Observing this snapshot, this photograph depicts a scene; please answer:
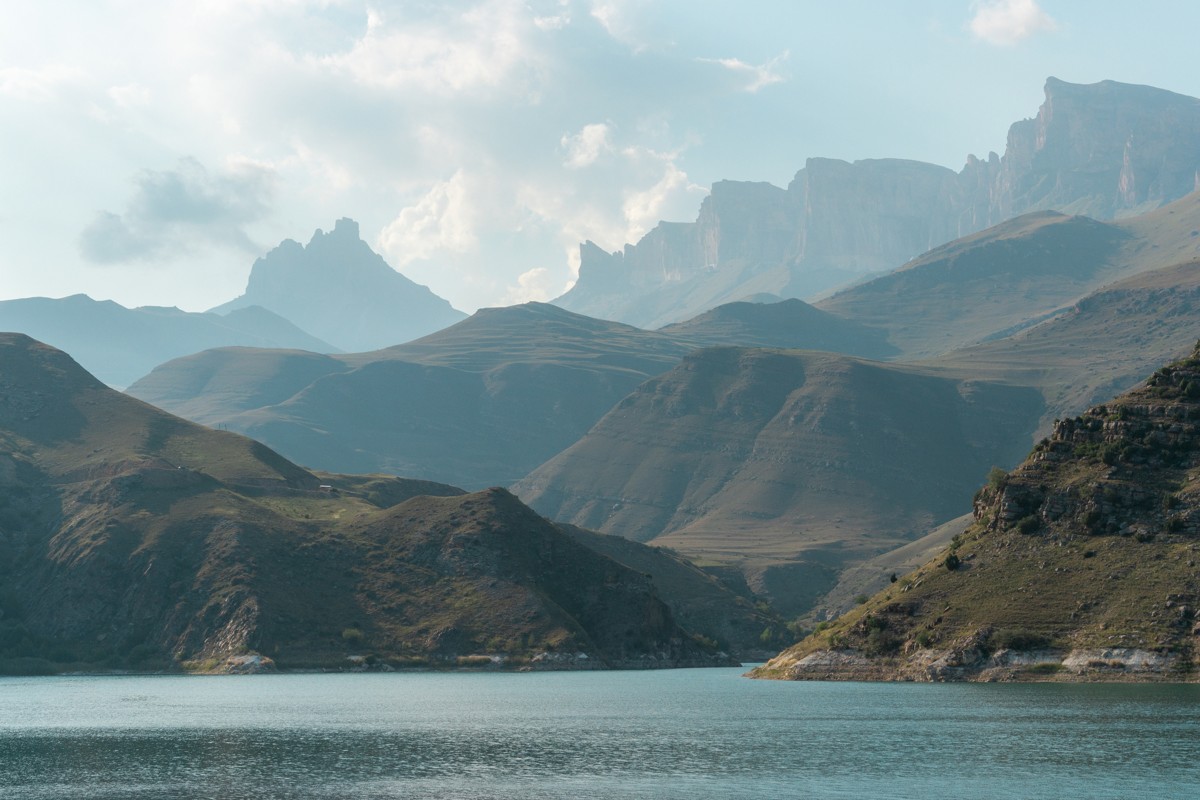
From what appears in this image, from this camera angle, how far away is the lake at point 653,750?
361ft

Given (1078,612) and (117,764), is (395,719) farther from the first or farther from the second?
(1078,612)

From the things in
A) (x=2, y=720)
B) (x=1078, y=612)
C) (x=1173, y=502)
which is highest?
(x=1173, y=502)

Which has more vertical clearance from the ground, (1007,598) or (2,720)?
(1007,598)

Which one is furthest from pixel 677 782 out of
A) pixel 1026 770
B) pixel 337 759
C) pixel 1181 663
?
pixel 1181 663

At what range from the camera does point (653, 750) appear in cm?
13775

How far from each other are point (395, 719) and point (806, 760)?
68664 mm

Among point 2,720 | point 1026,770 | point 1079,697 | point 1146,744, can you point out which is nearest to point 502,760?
point 1026,770

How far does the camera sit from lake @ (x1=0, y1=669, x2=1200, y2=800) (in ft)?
361

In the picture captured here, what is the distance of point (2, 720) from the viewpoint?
18188 cm

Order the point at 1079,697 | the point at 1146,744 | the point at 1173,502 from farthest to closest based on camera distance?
the point at 1173,502 < the point at 1079,697 < the point at 1146,744

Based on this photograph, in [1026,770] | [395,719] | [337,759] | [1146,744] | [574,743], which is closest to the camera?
[1026,770]

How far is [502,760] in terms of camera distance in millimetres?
131250

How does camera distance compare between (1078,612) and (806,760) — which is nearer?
Result: (806,760)

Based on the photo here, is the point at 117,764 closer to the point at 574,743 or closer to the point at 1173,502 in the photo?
the point at 574,743
